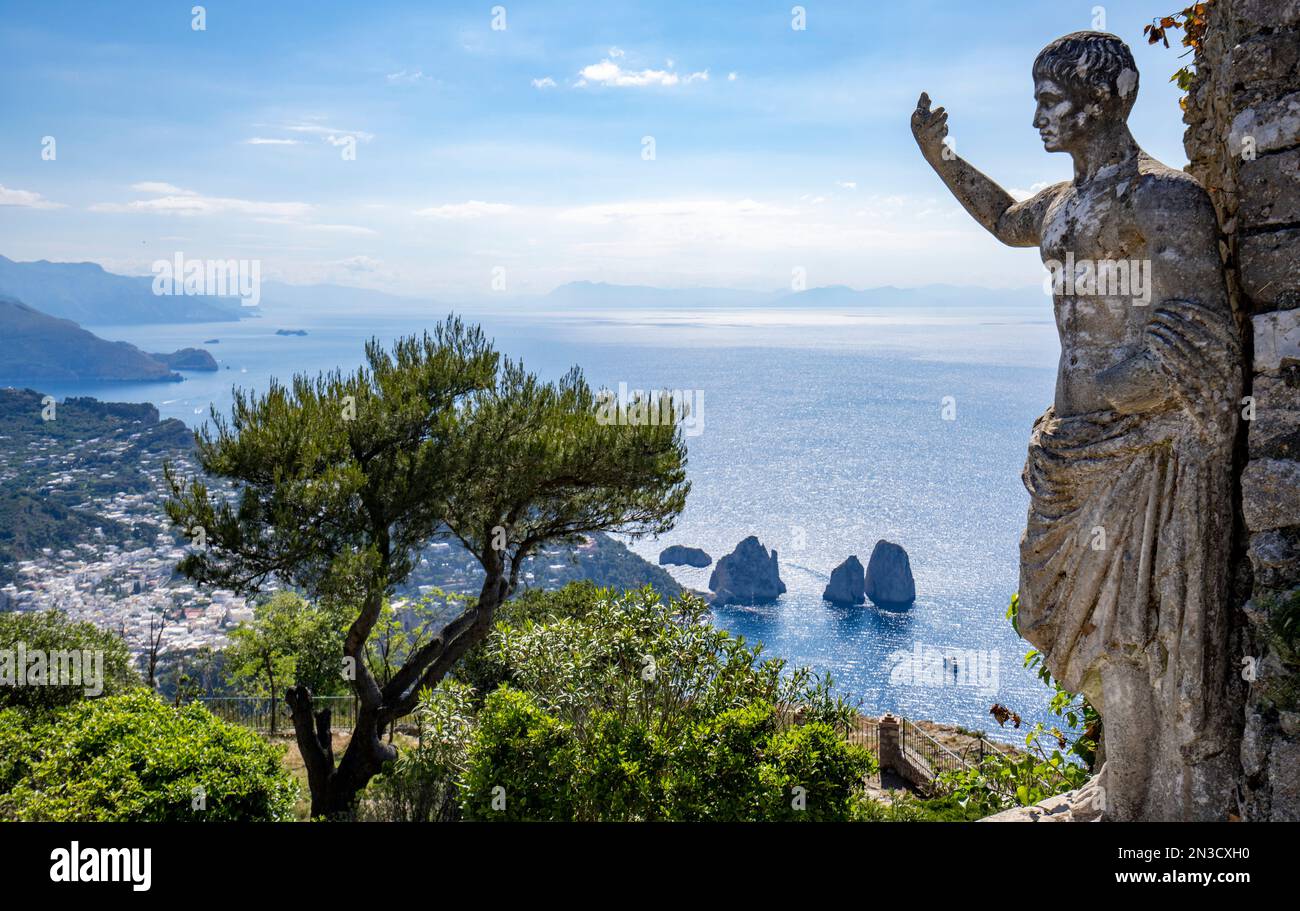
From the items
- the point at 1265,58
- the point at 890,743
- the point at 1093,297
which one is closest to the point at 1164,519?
the point at 1093,297

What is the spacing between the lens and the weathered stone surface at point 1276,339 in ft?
9.76

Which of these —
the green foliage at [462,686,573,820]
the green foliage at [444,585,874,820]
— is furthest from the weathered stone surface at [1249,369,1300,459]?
the green foliage at [462,686,573,820]

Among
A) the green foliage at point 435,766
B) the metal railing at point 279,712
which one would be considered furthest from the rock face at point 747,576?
the green foliage at point 435,766

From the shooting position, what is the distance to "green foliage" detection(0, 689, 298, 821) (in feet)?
18.0

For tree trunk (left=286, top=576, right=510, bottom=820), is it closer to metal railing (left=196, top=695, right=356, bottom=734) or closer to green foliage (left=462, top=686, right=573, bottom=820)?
metal railing (left=196, top=695, right=356, bottom=734)

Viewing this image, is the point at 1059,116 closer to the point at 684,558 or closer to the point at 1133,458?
the point at 1133,458

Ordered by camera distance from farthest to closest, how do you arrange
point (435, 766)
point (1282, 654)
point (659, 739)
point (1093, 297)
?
1. point (435, 766)
2. point (659, 739)
3. point (1093, 297)
4. point (1282, 654)

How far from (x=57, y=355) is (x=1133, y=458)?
262ft

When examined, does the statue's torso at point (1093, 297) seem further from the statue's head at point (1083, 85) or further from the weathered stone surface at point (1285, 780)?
the weathered stone surface at point (1285, 780)

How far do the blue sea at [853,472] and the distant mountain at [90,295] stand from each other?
3.48 metres

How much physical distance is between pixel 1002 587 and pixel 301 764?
148 ft

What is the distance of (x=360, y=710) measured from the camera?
1109cm

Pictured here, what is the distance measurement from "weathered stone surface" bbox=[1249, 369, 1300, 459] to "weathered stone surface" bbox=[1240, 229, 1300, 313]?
0.25 meters

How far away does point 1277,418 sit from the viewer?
2990 millimetres
